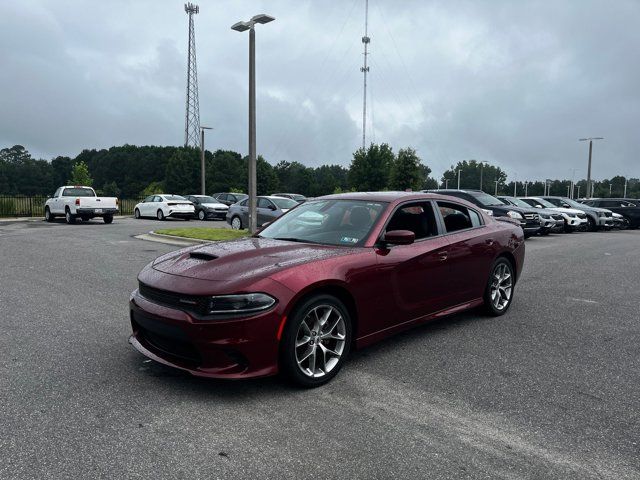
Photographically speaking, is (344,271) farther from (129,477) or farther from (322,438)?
(129,477)

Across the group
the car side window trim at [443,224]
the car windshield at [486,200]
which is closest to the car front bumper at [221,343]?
the car side window trim at [443,224]

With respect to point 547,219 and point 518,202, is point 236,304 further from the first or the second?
point 518,202

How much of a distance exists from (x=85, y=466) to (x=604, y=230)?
93.4 feet

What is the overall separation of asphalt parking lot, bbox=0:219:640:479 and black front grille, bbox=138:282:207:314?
650 millimetres

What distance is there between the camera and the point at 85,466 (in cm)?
280

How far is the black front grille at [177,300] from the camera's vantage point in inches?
143

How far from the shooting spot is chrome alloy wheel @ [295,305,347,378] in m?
3.92

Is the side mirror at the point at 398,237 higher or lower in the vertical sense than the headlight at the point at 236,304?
higher

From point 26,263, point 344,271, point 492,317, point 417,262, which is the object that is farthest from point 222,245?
point 26,263

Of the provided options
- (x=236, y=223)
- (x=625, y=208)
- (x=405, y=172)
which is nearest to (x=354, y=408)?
(x=236, y=223)

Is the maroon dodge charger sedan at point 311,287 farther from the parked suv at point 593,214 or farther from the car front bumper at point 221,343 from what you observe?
the parked suv at point 593,214

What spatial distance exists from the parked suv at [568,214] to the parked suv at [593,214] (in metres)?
1.20

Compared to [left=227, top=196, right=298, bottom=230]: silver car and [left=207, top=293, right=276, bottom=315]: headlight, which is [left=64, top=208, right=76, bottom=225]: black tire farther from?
[left=207, top=293, right=276, bottom=315]: headlight

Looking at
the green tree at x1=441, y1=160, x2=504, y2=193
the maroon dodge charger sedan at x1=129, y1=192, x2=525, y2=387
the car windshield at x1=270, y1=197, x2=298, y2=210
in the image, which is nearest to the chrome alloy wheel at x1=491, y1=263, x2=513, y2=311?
the maroon dodge charger sedan at x1=129, y1=192, x2=525, y2=387
